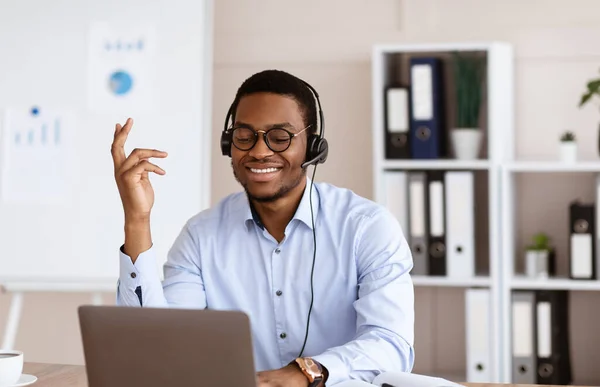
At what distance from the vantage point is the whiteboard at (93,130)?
3.12 m

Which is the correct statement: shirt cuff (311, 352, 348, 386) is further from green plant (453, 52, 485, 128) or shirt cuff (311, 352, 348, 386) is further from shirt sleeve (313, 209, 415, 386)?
green plant (453, 52, 485, 128)

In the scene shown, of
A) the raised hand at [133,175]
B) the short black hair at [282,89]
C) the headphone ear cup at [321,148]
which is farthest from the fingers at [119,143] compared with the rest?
the headphone ear cup at [321,148]

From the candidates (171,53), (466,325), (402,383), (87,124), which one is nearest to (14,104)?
(87,124)

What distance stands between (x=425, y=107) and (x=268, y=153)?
1483 millimetres

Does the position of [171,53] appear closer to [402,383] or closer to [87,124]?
[87,124]

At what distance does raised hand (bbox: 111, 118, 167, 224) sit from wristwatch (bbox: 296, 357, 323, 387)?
0.43 m

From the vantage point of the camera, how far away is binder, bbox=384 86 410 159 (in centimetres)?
313

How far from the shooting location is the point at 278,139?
1751 mm

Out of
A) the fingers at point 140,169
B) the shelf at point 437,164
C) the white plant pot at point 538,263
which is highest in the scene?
the shelf at point 437,164

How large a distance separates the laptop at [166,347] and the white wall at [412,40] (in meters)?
2.34

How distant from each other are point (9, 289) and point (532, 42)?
6.96 feet

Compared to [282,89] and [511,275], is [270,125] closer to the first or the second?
[282,89]

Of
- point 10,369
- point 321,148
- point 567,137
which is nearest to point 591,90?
point 567,137

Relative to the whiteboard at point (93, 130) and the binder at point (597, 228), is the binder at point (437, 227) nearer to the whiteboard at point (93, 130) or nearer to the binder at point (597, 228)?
the binder at point (597, 228)
